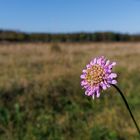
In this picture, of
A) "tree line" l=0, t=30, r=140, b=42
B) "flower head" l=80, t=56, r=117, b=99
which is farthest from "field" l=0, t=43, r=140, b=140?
"tree line" l=0, t=30, r=140, b=42

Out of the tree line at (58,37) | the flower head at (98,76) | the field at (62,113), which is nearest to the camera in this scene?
the flower head at (98,76)

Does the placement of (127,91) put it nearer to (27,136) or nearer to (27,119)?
(27,119)

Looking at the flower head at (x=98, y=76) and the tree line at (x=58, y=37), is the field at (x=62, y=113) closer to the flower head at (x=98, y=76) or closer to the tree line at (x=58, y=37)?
the flower head at (x=98, y=76)

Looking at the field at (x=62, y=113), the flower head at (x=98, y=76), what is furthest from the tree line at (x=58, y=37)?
the flower head at (x=98, y=76)

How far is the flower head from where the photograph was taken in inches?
74.7

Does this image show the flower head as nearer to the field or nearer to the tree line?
the field

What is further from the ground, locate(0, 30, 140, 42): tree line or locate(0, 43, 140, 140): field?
locate(0, 43, 140, 140): field

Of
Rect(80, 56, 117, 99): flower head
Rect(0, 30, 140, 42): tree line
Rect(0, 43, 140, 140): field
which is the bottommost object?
Rect(0, 30, 140, 42): tree line

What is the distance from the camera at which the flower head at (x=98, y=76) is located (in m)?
1.90

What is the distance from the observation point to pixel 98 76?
2.04 m

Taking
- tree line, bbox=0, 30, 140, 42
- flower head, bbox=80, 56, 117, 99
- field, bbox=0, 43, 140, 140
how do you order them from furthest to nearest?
1. tree line, bbox=0, 30, 140, 42
2. field, bbox=0, 43, 140, 140
3. flower head, bbox=80, 56, 117, 99

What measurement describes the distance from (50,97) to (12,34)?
174 ft

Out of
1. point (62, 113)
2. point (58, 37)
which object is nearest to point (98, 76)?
point (62, 113)

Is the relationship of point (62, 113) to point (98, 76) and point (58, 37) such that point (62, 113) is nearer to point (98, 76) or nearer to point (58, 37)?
point (98, 76)
